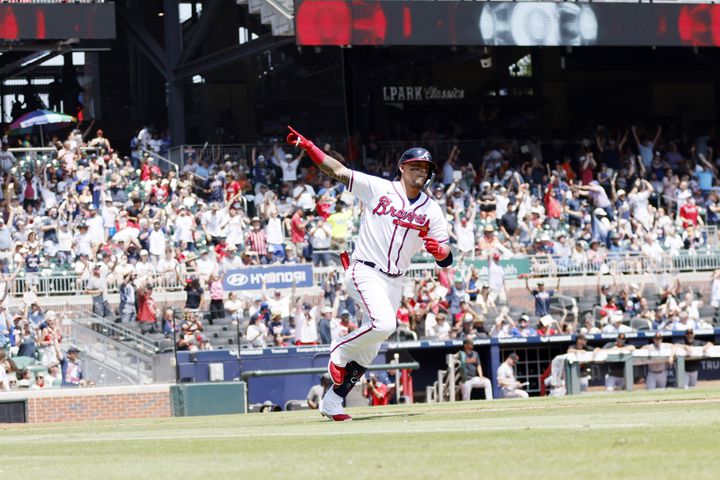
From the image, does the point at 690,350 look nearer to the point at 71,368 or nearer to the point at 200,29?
the point at 71,368

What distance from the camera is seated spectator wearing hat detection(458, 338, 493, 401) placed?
21188 mm

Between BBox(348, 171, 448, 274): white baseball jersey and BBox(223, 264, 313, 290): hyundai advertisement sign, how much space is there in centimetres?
1324

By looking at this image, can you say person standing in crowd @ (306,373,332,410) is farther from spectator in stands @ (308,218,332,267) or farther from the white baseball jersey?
the white baseball jersey

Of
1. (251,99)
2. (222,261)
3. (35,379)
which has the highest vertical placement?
(251,99)

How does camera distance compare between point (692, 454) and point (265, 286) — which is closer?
point (692, 454)

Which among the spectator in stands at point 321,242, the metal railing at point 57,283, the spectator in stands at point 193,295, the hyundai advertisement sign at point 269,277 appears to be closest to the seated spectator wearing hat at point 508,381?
the hyundai advertisement sign at point 269,277

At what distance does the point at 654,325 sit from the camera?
24.0 meters

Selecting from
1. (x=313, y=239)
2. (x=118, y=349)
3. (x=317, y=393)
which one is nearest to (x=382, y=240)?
(x=317, y=393)

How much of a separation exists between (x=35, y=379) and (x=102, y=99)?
1483 cm

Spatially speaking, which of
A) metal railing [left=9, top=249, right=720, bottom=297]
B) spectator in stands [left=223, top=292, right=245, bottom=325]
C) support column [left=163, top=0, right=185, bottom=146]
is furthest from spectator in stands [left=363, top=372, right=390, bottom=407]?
support column [left=163, top=0, right=185, bottom=146]

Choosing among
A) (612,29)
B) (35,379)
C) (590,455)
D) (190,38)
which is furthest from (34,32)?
(590,455)

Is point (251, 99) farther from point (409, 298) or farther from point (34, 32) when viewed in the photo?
point (409, 298)

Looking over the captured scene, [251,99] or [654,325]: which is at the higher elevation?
[251,99]

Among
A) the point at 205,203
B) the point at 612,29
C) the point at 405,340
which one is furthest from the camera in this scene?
the point at 612,29
